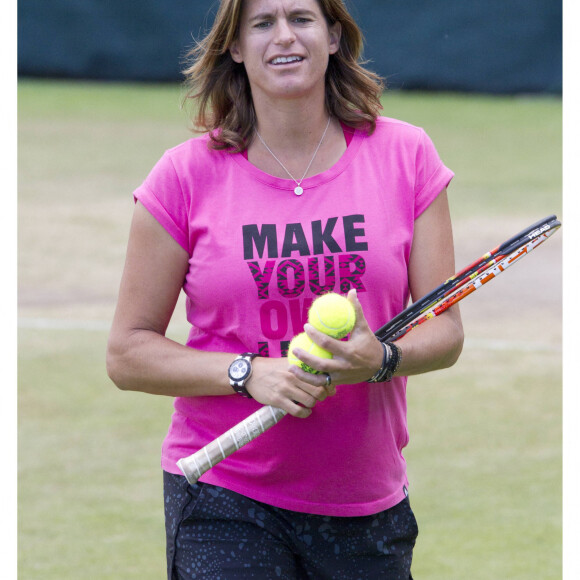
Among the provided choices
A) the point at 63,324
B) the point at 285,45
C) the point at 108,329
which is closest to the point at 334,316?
the point at 285,45

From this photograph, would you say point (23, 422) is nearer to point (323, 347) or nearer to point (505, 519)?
point (505, 519)

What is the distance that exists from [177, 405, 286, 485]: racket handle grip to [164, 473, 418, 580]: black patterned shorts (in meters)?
0.16

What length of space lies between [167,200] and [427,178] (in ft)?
2.17

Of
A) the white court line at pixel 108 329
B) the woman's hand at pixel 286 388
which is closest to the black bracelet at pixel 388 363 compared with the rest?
the woman's hand at pixel 286 388

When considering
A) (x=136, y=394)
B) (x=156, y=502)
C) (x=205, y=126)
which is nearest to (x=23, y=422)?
(x=136, y=394)

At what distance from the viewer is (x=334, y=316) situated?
253 centimetres

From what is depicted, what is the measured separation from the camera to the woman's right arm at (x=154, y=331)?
9.28 ft

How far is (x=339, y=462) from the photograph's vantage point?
9.45ft

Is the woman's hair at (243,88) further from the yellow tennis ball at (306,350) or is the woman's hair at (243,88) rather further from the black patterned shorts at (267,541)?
the black patterned shorts at (267,541)

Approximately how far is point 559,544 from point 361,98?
8.52 ft

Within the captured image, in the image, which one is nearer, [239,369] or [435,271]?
[239,369]

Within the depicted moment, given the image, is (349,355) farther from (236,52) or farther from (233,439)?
(236,52)

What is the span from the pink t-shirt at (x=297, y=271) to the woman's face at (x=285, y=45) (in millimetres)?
215

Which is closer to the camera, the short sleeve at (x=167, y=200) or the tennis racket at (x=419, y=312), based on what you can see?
the tennis racket at (x=419, y=312)
